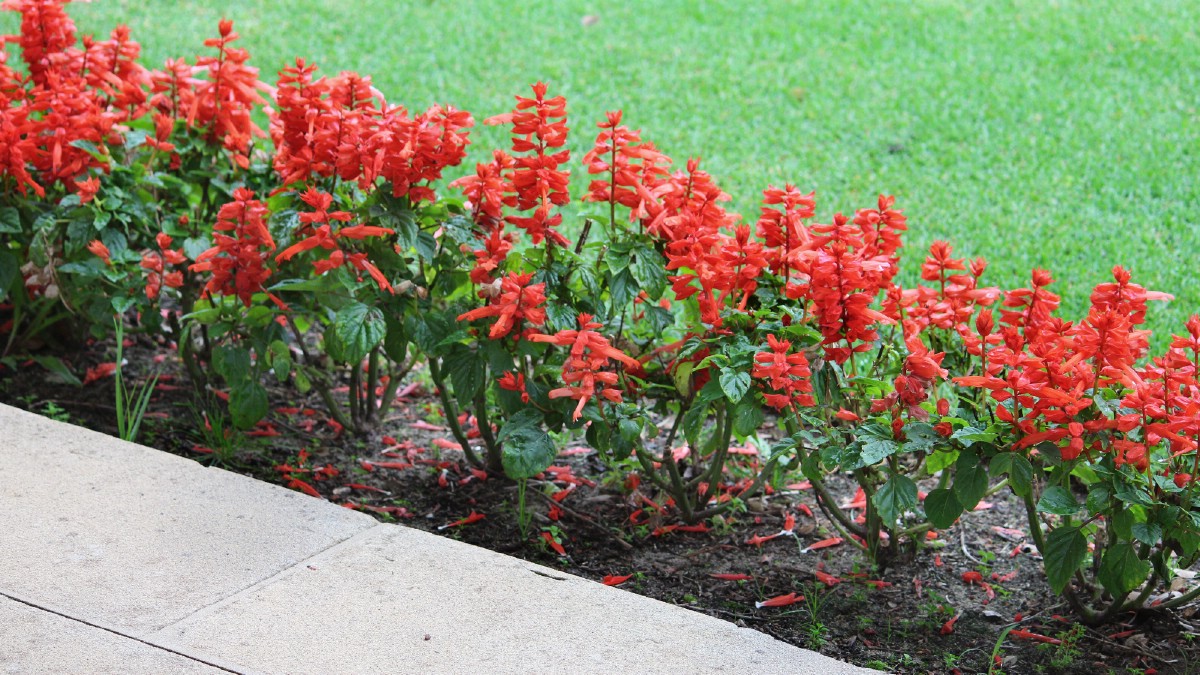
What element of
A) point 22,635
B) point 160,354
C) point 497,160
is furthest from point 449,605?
point 160,354

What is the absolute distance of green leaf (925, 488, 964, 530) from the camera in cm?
254

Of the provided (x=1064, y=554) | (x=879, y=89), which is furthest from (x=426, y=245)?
(x=879, y=89)

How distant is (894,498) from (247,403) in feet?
5.42

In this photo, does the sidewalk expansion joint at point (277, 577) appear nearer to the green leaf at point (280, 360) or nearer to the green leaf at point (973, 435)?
the green leaf at point (280, 360)

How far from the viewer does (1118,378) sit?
2430 millimetres

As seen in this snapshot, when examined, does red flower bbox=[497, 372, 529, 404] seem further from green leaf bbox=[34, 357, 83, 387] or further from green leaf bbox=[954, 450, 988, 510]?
green leaf bbox=[34, 357, 83, 387]

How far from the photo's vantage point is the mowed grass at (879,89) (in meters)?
5.47

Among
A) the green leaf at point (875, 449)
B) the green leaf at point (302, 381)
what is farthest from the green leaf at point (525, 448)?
the green leaf at point (302, 381)

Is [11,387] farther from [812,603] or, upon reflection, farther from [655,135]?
[655,135]

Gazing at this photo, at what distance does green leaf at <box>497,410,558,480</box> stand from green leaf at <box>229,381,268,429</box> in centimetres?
78

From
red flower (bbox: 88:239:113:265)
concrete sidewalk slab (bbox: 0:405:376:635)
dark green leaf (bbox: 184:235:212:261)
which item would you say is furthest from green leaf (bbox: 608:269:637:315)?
red flower (bbox: 88:239:113:265)

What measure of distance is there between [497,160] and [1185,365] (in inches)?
58.9

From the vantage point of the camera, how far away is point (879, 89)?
706 centimetres

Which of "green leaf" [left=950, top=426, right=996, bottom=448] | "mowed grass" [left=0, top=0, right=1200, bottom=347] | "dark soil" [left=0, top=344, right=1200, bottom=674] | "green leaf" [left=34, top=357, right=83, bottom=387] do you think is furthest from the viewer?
"mowed grass" [left=0, top=0, right=1200, bottom=347]
